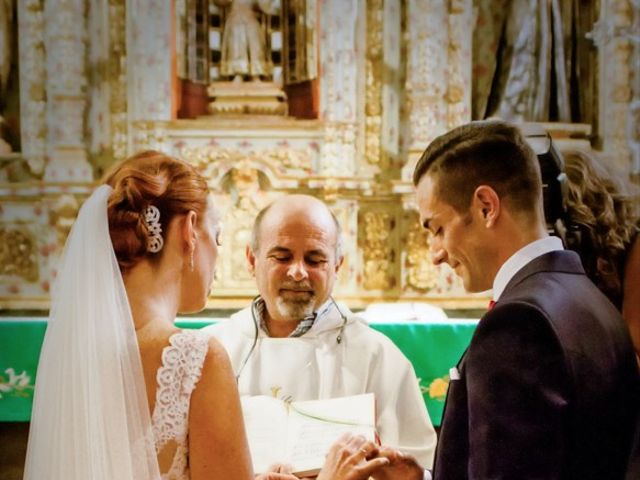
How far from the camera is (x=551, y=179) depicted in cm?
183

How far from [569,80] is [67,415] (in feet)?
16.4

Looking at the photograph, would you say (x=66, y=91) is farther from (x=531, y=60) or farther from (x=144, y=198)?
(x=144, y=198)

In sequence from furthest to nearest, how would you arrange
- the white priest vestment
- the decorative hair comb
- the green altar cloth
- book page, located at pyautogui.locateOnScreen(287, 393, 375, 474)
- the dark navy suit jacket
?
the green altar cloth
the white priest vestment
book page, located at pyautogui.locateOnScreen(287, 393, 375, 474)
the decorative hair comb
the dark navy suit jacket

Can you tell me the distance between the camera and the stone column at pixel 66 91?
545 centimetres

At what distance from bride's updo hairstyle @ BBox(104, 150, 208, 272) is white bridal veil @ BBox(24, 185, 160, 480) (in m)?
0.03

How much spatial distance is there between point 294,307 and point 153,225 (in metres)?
1.21

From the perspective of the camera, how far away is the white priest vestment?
8.60 feet

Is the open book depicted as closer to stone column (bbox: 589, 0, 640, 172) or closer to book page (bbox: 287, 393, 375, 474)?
book page (bbox: 287, 393, 375, 474)

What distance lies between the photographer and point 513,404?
1.28 metres

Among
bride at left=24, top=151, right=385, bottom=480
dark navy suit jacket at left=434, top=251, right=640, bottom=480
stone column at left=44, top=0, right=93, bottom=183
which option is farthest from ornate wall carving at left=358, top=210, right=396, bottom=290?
dark navy suit jacket at left=434, top=251, right=640, bottom=480

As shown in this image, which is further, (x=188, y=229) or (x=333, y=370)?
(x=333, y=370)

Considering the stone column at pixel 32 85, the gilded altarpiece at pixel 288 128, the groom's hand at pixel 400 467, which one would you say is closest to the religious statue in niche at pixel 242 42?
the gilded altarpiece at pixel 288 128

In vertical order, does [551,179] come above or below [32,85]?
below

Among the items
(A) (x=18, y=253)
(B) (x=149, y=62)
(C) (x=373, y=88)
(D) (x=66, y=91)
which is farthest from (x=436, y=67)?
(A) (x=18, y=253)
